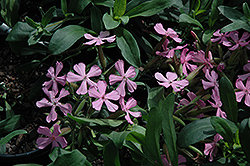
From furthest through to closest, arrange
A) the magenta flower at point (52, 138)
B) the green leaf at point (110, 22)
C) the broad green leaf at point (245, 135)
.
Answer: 1. the green leaf at point (110, 22)
2. the magenta flower at point (52, 138)
3. the broad green leaf at point (245, 135)

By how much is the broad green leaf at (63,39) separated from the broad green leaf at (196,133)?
0.50m

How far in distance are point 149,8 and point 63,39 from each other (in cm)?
35

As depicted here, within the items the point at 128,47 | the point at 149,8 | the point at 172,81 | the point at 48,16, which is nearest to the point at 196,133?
the point at 172,81

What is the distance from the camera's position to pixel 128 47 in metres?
0.99

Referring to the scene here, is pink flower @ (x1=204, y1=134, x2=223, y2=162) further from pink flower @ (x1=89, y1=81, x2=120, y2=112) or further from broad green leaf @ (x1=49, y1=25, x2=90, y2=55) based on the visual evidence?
broad green leaf @ (x1=49, y1=25, x2=90, y2=55)

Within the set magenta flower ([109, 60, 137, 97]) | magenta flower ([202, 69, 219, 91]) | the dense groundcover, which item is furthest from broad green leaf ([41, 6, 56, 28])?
magenta flower ([202, 69, 219, 91])

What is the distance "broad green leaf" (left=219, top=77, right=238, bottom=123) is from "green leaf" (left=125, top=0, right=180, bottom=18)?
38 centimetres

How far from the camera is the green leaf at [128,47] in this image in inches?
37.6

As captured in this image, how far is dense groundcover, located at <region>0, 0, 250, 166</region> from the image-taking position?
80 centimetres

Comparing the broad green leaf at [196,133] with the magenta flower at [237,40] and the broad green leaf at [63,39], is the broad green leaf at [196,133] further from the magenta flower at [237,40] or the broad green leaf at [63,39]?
the broad green leaf at [63,39]

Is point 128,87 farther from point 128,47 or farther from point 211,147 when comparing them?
point 211,147

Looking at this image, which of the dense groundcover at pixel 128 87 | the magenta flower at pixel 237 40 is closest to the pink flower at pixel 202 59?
the dense groundcover at pixel 128 87

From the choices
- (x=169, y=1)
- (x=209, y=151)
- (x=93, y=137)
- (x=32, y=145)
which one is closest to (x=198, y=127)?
(x=209, y=151)

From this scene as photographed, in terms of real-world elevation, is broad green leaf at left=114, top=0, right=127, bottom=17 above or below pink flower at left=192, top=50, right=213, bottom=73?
above
